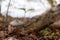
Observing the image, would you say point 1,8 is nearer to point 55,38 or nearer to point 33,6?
point 33,6

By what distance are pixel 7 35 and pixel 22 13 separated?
62.7 inches

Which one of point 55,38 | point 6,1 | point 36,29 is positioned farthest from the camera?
point 6,1

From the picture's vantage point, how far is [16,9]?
495 cm

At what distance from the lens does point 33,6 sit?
204 inches

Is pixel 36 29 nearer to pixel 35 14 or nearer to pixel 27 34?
pixel 27 34

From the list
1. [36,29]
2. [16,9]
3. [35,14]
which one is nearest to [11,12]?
[16,9]

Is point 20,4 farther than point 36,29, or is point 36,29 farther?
point 20,4

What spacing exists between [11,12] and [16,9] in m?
0.17

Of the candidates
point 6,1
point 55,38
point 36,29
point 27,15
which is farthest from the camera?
point 6,1

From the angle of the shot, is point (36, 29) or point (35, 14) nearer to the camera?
point (36, 29)

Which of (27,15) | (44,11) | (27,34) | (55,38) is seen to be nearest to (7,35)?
(27,34)

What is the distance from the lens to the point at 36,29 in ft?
11.6

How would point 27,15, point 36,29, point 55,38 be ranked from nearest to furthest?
point 55,38
point 36,29
point 27,15

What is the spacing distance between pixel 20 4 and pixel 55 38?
79.9 inches
